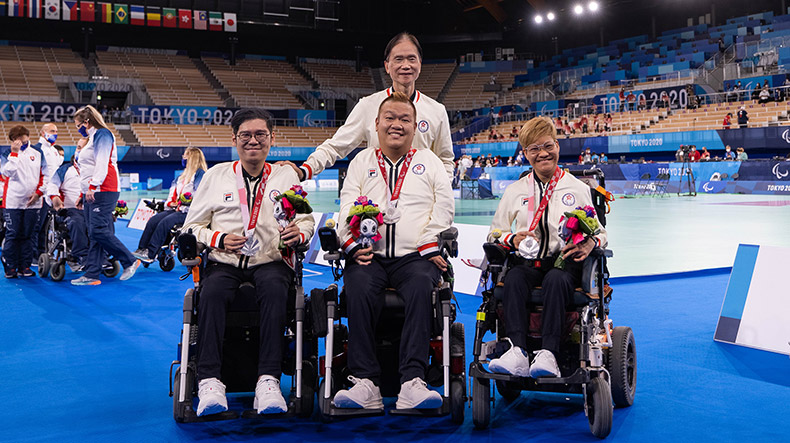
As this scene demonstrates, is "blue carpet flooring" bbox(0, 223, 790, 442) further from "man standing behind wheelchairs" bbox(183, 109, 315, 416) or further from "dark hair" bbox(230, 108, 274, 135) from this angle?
"dark hair" bbox(230, 108, 274, 135)

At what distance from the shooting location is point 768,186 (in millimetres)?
21062

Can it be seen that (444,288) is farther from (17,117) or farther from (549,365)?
(17,117)

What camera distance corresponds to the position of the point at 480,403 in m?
3.03

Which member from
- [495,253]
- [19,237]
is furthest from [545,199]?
[19,237]

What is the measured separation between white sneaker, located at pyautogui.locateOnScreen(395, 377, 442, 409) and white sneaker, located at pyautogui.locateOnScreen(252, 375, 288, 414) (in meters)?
0.51

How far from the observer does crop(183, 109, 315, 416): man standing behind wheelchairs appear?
3098mm

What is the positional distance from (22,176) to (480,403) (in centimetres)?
675

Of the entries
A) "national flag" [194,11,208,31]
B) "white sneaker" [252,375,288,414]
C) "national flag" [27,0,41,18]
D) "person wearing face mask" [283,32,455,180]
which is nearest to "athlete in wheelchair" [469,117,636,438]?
"person wearing face mask" [283,32,455,180]

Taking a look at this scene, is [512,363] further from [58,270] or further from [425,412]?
[58,270]

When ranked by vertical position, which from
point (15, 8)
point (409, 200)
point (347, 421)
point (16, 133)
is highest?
point (15, 8)

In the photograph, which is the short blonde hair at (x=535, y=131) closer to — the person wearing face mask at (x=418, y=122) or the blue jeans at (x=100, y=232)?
the person wearing face mask at (x=418, y=122)

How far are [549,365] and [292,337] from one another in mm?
1210

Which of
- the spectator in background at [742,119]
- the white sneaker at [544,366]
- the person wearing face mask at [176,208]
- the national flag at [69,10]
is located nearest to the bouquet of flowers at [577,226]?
the white sneaker at [544,366]

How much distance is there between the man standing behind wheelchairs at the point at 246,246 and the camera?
10.2ft
